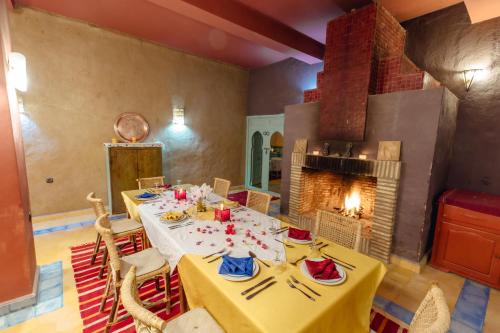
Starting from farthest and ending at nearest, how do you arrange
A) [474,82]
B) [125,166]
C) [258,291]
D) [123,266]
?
1. [125,166]
2. [474,82]
3. [123,266]
4. [258,291]

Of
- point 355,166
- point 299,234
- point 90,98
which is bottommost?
point 299,234

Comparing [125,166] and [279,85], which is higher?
[279,85]

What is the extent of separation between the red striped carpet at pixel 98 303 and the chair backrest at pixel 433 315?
3.30 feet

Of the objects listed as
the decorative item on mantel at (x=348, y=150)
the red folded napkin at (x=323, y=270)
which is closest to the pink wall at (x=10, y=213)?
the red folded napkin at (x=323, y=270)

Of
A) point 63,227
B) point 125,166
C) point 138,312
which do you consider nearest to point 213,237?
point 138,312

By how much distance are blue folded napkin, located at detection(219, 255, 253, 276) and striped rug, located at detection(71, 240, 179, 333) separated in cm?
108

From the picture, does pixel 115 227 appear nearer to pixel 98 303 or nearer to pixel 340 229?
pixel 98 303

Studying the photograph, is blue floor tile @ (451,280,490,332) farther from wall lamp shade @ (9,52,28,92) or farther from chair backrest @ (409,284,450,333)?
wall lamp shade @ (9,52,28,92)

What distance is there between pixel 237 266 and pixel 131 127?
428 cm

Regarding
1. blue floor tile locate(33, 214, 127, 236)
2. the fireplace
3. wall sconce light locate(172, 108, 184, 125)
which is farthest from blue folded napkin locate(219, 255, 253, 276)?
wall sconce light locate(172, 108, 184, 125)

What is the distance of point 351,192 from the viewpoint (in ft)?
12.3

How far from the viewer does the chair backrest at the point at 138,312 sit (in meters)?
0.90

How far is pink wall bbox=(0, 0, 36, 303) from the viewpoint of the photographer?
187 cm

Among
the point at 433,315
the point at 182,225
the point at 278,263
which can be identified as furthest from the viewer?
the point at 182,225
